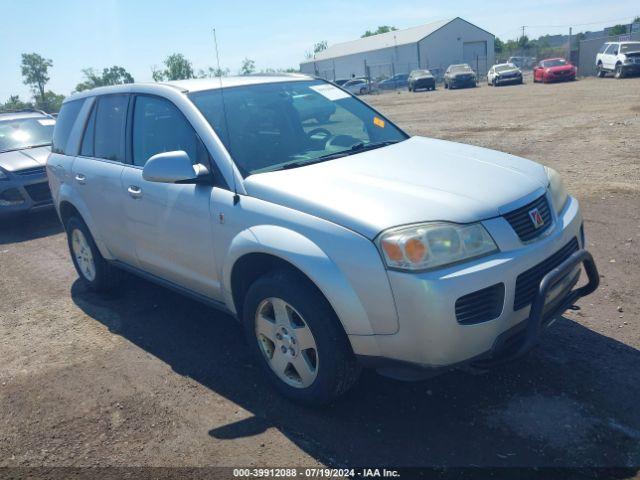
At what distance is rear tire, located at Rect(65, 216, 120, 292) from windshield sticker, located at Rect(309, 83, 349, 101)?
245cm

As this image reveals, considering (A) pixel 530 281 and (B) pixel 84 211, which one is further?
(B) pixel 84 211

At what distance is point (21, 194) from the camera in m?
8.79

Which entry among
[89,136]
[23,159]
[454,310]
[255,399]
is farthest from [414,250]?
[23,159]

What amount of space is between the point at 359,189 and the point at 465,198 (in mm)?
562

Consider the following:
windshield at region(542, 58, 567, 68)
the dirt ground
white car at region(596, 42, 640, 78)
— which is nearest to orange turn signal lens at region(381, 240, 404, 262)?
the dirt ground

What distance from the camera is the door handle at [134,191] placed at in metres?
4.26

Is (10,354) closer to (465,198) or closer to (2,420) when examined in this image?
(2,420)

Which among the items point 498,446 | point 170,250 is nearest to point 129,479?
point 170,250

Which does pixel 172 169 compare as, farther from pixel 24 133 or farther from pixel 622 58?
pixel 622 58

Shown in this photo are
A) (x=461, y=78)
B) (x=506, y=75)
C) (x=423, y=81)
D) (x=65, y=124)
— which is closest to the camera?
(x=65, y=124)

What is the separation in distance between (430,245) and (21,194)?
787 centimetres

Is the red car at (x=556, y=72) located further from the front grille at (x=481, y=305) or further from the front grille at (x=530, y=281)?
the front grille at (x=481, y=305)

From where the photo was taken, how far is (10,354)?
4.61 meters

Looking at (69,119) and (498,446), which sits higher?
(69,119)
